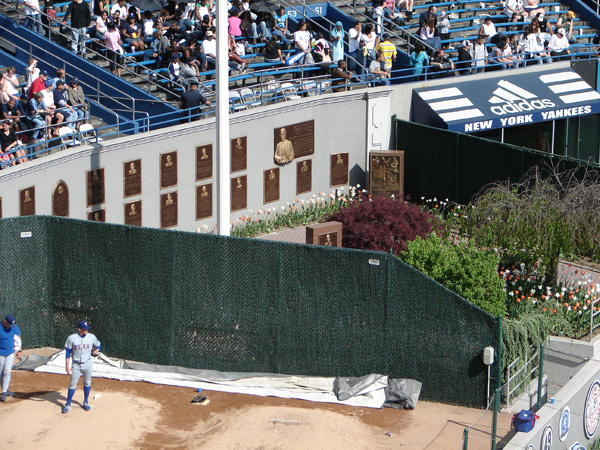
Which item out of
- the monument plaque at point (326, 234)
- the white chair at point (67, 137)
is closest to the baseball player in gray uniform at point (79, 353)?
the monument plaque at point (326, 234)

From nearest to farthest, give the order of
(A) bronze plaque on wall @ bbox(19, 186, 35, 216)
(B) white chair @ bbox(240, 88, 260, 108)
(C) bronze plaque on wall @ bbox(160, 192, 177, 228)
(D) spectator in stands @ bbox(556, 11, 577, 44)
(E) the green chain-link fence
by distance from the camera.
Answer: (E) the green chain-link fence, (A) bronze plaque on wall @ bbox(19, 186, 35, 216), (C) bronze plaque on wall @ bbox(160, 192, 177, 228), (B) white chair @ bbox(240, 88, 260, 108), (D) spectator in stands @ bbox(556, 11, 577, 44)

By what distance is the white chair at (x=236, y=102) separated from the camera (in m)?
27.7

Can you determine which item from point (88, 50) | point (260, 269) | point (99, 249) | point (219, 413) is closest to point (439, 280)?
point (260, 269)

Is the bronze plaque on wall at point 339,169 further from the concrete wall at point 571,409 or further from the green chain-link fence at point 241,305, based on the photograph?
the concrete wall at point 571,409

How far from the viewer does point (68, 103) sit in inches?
1022

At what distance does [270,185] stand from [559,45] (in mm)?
12901

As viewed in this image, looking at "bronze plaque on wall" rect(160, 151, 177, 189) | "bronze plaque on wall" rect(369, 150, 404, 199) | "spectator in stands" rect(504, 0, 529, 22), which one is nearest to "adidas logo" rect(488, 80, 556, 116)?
"bronze plaque on wall" rect(369, 150, 404, 199)

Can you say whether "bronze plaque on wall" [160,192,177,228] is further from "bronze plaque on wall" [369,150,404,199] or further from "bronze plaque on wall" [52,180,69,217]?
"bronze plaque on wall" [369,150,404,199]

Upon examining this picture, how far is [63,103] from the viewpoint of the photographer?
84.1ft

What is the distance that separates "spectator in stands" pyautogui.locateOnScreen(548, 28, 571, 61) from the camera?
→ 117 ft

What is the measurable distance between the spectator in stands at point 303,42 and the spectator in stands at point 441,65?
3784 mm

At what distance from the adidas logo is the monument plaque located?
10.4 m

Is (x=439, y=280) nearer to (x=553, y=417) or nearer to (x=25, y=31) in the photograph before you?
(x=553, y=417)

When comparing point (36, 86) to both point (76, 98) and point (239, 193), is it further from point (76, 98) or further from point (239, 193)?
point (239, 193)
